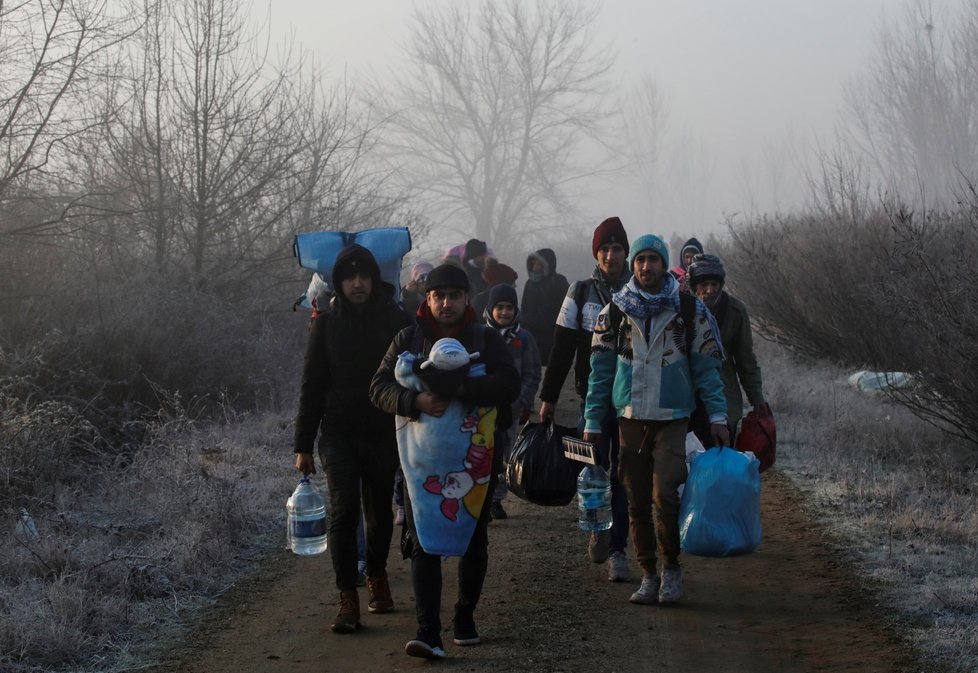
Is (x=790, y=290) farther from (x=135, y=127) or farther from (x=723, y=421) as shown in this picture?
(x=723, y=421)

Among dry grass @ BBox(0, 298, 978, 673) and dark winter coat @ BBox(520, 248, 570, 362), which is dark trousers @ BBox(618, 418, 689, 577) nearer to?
dry grass @ BBox(0, 298, 978, 673)

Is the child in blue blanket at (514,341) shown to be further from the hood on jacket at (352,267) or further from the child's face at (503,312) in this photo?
the hood on jacket at (352,267)

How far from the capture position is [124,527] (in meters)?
7.72

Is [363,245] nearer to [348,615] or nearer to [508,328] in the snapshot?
[348,615]

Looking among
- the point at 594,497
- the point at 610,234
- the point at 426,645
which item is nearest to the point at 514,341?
the point at 610,234

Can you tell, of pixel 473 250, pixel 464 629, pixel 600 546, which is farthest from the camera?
pixel 473 250

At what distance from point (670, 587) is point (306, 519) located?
1.89 meters

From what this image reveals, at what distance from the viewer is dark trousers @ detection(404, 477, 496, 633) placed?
506cm

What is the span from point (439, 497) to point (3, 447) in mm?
4899

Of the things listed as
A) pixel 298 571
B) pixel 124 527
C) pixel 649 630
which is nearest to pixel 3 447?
pixel 124 527

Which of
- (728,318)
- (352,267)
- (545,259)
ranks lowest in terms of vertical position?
(728,318)

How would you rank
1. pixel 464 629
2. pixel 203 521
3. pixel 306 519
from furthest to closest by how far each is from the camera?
pixel 203 521, pixel 306 519, pixel 464 629

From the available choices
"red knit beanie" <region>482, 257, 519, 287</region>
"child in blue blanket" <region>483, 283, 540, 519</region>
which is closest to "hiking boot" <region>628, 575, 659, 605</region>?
"child in blue blanket" <region>483, 283, 540, 519</region>

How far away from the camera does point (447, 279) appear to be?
16.9 feet
